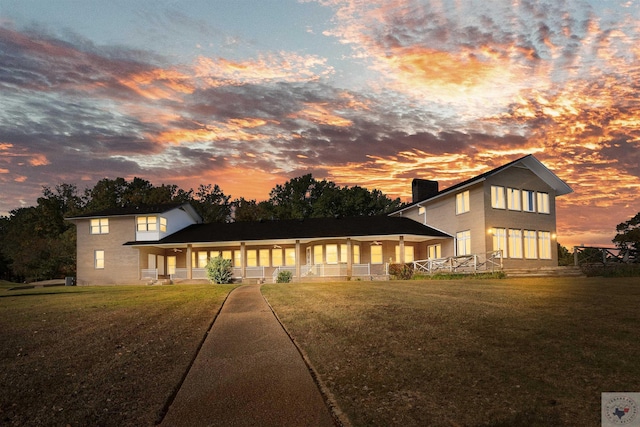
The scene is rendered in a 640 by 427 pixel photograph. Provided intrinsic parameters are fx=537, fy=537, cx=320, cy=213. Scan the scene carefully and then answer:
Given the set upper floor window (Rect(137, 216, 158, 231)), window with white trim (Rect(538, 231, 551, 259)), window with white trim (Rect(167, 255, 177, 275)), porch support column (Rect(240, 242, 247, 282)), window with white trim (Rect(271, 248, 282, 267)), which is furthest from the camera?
window with white trim (Rect(167, 255, 177, 275))

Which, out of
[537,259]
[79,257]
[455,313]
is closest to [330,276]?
[537,259]

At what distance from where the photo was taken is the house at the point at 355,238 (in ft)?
112

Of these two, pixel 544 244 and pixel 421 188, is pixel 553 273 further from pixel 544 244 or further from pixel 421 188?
pixel 421 188

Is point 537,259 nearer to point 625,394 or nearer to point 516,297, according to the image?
point 516,297

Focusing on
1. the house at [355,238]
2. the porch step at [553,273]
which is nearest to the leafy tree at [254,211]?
the house at [355,238]

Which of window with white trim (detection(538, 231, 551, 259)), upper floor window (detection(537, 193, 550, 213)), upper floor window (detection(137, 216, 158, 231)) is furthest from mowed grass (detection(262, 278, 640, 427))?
upper floor window (detection(137, 216, 158, 231))

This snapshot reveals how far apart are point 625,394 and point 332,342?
5.59 meters

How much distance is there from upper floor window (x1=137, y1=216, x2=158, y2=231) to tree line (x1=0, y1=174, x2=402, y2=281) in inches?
521

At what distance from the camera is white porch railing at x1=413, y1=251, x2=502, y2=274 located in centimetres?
Result: 3148

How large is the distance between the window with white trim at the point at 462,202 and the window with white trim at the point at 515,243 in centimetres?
321

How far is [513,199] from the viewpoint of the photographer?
115 ft

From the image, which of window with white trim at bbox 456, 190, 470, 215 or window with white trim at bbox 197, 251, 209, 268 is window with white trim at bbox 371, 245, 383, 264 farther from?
window with white trim at bbox 197, 251, 209, 268

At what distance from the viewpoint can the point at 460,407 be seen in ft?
24.0

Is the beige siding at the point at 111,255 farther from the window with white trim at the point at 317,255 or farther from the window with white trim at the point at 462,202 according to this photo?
the window with white trim at the point at 462,202
